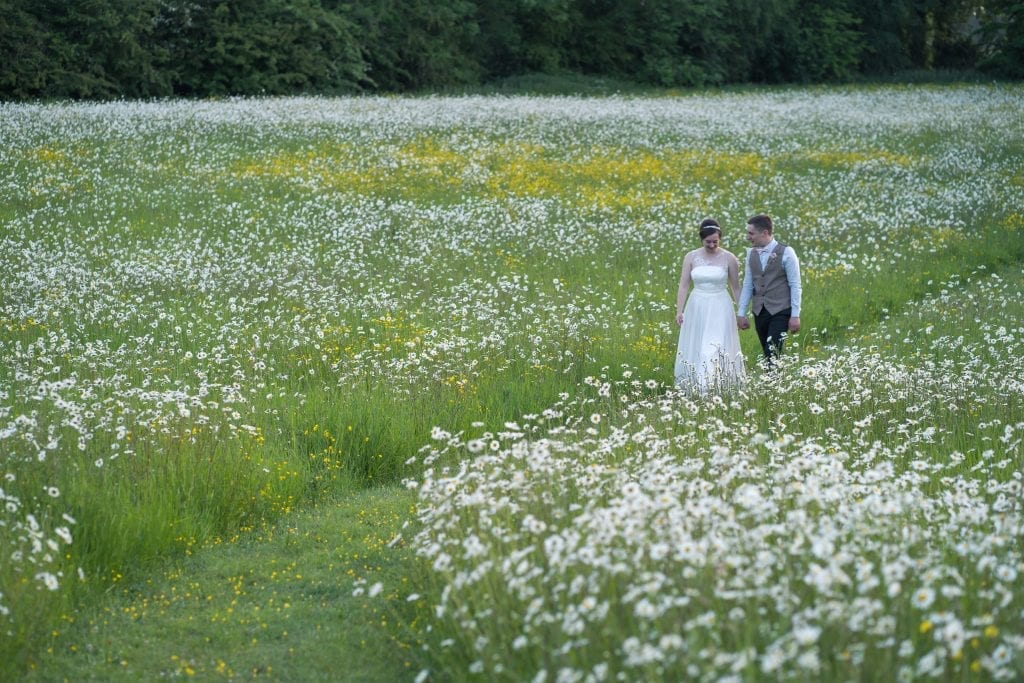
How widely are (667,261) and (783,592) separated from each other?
14.0m

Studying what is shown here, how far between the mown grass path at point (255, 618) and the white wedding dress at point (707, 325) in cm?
453

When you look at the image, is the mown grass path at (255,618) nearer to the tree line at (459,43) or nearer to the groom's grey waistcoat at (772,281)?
the groom's grey waistcoat at (772,281)

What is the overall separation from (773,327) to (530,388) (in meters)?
2.77

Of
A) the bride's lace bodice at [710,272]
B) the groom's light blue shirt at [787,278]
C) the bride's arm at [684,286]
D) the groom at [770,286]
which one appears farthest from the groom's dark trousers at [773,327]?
the bride's arm at [684,286]

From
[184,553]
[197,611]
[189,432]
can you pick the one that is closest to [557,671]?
[197,611]

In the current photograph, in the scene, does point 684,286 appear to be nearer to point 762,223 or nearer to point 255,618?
point 762,223

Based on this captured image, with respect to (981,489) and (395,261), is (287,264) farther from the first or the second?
(981,489)

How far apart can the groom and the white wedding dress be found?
0.70 ft

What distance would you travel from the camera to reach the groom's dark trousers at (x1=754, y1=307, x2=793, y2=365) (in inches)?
491

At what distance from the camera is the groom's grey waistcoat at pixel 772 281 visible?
40.7 ft

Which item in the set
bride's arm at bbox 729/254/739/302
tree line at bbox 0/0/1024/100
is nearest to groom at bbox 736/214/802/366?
bride's arm at bbox 729/254/739/302

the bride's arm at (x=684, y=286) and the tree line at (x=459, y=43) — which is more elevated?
the tree line at (x=459, y=43)

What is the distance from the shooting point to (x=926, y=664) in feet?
13.5

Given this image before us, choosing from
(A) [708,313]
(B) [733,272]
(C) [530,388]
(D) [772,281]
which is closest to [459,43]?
(B) [733,272]
